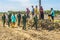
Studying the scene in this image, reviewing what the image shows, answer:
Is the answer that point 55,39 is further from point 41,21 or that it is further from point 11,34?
point 41,21

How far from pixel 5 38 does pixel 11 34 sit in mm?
1347

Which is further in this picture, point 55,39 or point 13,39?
point 55,39

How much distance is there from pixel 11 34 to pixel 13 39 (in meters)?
1.59

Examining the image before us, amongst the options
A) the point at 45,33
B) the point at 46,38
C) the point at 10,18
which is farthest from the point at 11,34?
the point at 10,18

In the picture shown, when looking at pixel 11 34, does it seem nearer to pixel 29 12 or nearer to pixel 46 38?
pixel 46 38

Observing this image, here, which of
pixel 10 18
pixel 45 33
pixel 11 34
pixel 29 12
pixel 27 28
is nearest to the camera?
pixel 11 34

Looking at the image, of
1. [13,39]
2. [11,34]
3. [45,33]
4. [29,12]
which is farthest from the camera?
[29,12]

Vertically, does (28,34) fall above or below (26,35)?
below

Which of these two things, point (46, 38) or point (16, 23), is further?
point (16, 23)

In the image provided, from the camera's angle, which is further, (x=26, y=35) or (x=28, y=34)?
(x=28, y=34)

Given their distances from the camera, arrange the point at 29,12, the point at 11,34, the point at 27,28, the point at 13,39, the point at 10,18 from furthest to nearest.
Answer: the point at 29,12 < the point at 10,18 < the point at 27,28 < the point at 11,34 < the point at 13,39

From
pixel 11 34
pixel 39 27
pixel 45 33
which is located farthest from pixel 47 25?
pixel 11 34

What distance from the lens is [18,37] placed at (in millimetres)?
21953

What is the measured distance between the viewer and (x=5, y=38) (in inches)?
852
